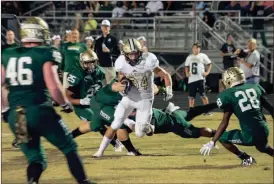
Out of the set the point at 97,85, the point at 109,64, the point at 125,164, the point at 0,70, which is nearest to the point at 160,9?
the point at 109,64

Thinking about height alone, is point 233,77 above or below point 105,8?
above

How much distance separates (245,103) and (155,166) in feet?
3.71

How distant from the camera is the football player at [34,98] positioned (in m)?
5.61

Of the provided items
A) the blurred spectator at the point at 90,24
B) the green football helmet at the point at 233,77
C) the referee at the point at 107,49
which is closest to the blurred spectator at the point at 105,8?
the blurred spectator at the point at 90,24

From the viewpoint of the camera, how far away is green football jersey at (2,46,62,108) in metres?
5.61

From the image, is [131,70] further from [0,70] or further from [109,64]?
[109,64]

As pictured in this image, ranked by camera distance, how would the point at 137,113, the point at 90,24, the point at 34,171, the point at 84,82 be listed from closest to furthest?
the point at 34,171, the point at 137,113, the point at 84,82, the point at 90,24

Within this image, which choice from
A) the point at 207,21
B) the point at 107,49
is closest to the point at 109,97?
the point at 107,49

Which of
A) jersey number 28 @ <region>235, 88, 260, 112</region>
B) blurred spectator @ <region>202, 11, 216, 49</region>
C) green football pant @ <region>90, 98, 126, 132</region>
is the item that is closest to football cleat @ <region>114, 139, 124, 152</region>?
green football pant @ <region>90, 98, 126, 132</region>

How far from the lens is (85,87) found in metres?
8.73

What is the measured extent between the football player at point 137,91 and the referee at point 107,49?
15.7 ft

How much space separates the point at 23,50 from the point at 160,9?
11314 mm

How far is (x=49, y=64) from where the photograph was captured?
5.57 metres

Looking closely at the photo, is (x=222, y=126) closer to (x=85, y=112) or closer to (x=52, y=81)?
(x=85, y=112)
